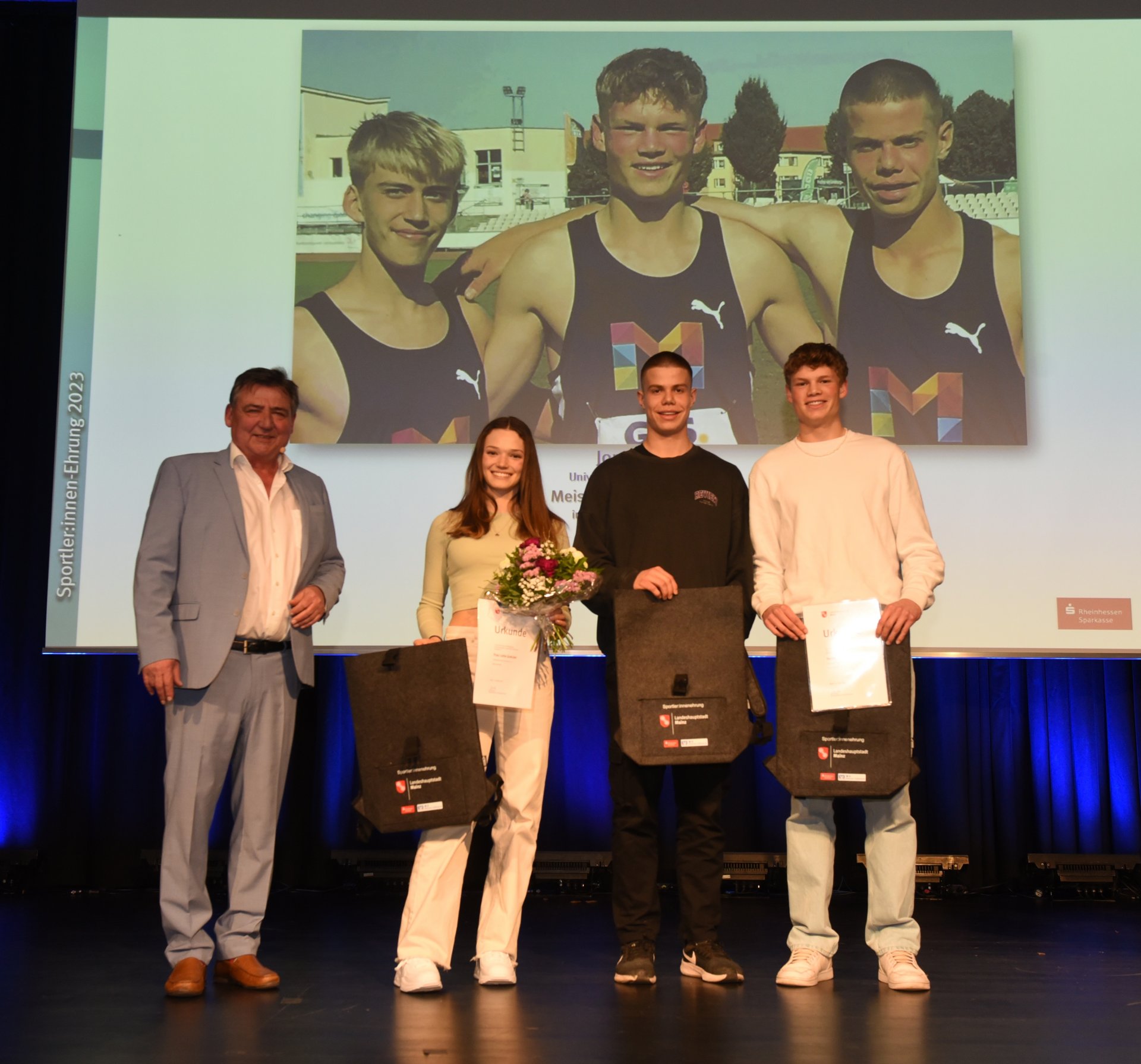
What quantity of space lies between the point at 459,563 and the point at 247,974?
1196 millimetres

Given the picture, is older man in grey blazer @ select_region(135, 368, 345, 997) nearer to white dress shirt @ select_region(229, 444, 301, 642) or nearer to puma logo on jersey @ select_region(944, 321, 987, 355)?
white dress shirt @ select_region(229, 444, 301, 642)

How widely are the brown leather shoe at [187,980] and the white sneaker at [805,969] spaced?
1.46 metres

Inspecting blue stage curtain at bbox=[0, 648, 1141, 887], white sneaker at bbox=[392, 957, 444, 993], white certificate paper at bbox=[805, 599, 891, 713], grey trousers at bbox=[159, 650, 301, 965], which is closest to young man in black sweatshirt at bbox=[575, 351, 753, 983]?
white certificate paper at bbox=[805, 599, 891, 713]

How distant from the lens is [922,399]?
438 centimetres

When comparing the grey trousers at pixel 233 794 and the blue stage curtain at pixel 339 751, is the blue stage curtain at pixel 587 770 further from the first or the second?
the grey trousers at pixel 233 794

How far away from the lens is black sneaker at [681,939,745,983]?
9.50ft

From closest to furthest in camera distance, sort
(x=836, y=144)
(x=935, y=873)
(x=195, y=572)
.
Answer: (x=195, y=572), (x=836, y=144), (x=935, y=873)

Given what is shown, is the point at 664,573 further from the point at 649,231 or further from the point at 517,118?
the point at 517,118

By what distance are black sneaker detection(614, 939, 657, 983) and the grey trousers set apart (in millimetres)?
959

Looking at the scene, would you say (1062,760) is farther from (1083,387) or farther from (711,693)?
(711,693)

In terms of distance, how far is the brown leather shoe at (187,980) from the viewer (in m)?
2.79

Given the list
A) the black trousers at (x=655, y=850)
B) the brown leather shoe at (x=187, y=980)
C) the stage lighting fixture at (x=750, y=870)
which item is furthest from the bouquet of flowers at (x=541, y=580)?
the stage lighting fixture at (x=750, y=870)

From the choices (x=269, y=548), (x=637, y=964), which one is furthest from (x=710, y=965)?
(x=269, y=548)

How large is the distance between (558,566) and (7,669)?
3427mm
